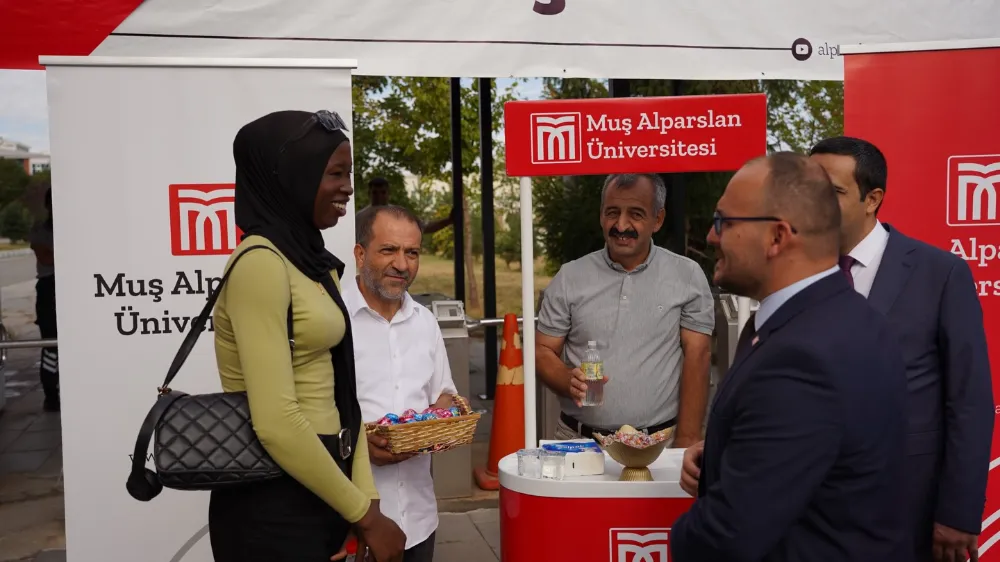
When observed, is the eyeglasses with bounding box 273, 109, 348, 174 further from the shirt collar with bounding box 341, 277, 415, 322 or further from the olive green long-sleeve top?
the shirt collar with bounding box 341, 277, 415, 322

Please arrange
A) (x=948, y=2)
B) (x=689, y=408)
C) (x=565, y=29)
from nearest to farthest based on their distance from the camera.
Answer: (x=689, y=408) < (x=565, y=29) < (x=948, y=2)

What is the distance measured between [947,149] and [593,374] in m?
1.88

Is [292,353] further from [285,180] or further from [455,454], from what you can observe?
[455,454]

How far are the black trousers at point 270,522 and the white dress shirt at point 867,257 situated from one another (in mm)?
1665

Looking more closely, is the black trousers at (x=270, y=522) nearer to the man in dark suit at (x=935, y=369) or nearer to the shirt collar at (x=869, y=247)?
the man in dark suit at (x=935, y=369)

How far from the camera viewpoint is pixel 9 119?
408 inches

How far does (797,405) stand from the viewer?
5.56 feet

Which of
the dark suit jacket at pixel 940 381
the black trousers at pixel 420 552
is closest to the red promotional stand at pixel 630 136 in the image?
the black trousers at pixel 420 552

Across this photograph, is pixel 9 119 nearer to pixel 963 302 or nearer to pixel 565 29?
pixel 565 29

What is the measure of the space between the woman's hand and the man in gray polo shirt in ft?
4.60

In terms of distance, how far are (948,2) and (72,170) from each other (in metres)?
4.83

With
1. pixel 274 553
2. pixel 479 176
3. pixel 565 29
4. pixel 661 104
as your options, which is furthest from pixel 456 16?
pixel 479 176

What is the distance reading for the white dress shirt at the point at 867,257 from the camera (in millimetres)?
2795

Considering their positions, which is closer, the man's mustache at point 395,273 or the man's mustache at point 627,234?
the man's mustache at point 395,273
